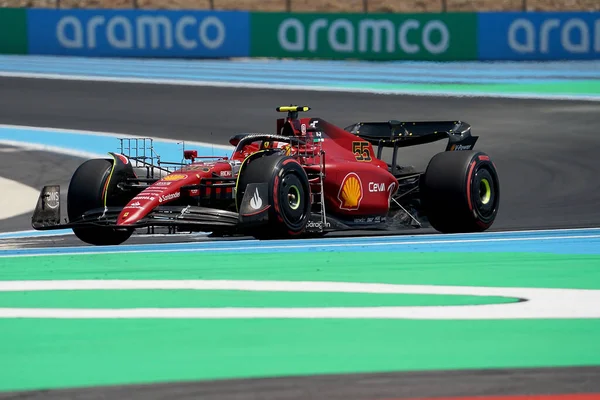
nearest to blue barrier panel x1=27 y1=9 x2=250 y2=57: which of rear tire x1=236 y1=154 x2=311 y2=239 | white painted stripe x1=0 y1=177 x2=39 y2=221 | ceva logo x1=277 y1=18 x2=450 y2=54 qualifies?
ceva logo x1=277 y1=18 x2=450 y2=54

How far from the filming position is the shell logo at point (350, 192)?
12.2 metres

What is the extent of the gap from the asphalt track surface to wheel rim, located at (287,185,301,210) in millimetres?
3097

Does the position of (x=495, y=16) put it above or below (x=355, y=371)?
above

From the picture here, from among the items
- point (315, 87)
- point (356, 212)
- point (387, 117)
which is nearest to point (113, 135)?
point (387, 117)

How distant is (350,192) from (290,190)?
3.63 ft

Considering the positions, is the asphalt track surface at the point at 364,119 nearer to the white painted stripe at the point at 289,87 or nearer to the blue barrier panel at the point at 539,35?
the white painted stripe at the point at 289,87

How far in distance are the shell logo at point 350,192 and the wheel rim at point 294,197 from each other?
0.86 m

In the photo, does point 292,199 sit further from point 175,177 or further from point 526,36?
point 526,36

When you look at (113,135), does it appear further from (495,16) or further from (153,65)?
(495,16)

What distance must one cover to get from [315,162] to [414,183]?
1.46 m

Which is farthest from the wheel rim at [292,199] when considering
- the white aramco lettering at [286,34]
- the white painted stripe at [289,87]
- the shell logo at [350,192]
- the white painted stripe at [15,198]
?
the white aramco lettering at [286,34]

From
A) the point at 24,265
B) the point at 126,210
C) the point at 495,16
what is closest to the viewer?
the point at 24,265

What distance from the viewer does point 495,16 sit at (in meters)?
30.2

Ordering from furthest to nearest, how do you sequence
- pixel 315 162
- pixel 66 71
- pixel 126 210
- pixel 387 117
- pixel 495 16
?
1. pixel 495 16
2. pixel 66 71
3. pixel 387 117
4. pixel 315 162
5. pixel 126 210
